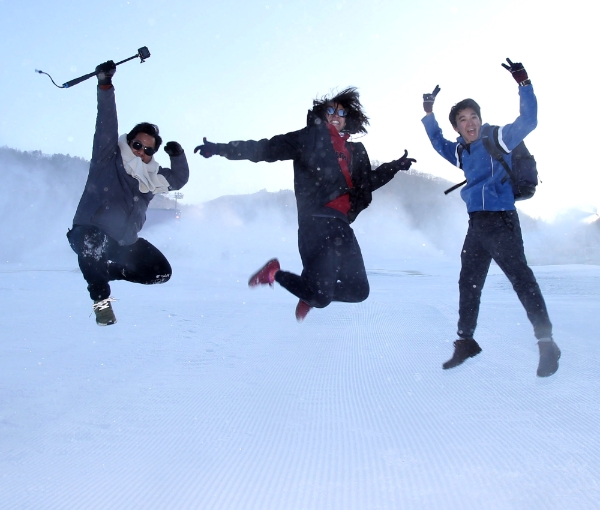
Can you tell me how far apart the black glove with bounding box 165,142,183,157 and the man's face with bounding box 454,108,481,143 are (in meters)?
2.19

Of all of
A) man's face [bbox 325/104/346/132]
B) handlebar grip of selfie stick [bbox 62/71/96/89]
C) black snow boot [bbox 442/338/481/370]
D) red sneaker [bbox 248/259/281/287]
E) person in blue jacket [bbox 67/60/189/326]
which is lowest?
black snow boot [bbox 442/338/481/370]

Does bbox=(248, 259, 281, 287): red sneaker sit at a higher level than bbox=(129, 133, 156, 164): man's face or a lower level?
lower

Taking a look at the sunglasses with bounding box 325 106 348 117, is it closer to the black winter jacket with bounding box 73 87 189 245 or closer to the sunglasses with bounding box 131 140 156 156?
the sunglasses with bounding box 131 140 156 156

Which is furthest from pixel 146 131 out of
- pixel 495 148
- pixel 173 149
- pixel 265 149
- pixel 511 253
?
pixel 511 253

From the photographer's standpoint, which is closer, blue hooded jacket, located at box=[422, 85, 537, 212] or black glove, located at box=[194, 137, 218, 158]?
blue hooded jacket, located at box=[422, 85, 537, 212]

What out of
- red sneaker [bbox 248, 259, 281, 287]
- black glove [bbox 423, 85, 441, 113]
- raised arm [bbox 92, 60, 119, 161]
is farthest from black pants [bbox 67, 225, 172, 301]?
black glove [bbox 423, 85, 441, 113]

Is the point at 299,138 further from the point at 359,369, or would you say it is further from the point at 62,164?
the point at 62,164

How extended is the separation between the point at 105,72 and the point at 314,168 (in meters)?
1.56

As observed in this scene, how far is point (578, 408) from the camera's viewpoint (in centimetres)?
254

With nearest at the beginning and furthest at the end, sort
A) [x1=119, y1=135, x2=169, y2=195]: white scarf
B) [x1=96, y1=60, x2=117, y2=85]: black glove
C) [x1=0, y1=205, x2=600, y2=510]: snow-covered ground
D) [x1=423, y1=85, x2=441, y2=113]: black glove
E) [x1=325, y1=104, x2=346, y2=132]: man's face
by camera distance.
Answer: [x1=0, y1=205, x2=600, y2=510]: snow-covered ground → [x1=96, y1=60, x2=117, y2=85]: black glove → [x1=119, y1=135, x2=169, y2=195]: white scarf → [x1=325, y1=104, x2=346, y2=132]: man's face → [x1=423, y1=85, x2=441, y2=113]: black glove

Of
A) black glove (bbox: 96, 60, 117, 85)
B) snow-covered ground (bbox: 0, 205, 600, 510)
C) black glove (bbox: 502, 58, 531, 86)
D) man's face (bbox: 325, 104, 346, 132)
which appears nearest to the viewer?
snow-covered ground (bbox: 0, 205, 600, 510)

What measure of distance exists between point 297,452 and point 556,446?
119cm

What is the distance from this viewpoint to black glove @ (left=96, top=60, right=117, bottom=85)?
307cm

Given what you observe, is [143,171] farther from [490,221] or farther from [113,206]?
[490,221]
